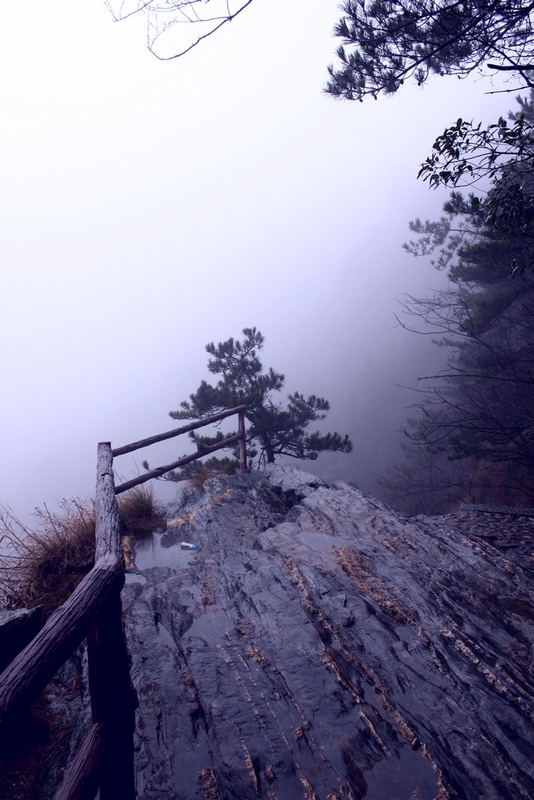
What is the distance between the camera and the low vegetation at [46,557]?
3.30 metres

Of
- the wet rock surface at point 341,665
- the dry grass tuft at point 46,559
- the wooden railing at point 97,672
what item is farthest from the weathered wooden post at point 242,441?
the wooden railing at point 97,672

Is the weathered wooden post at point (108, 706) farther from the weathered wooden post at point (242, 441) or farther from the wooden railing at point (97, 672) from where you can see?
the weathered wooden post at point (242, 441)

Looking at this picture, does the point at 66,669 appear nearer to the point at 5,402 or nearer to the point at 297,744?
the point at 297,744

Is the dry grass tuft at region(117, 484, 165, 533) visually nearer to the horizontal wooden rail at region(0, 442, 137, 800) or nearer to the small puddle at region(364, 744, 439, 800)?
the horizontal wooden rail at region(0, 442, 137, 800)

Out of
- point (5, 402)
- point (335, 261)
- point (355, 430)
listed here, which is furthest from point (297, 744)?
point (5, 402)

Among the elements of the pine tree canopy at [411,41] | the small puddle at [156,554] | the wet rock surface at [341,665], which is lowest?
the wet rock surface at [341,665]

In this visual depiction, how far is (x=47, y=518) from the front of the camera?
4.18m

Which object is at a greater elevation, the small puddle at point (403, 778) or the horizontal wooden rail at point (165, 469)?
the horizontal wooden rail at point (165, 469)

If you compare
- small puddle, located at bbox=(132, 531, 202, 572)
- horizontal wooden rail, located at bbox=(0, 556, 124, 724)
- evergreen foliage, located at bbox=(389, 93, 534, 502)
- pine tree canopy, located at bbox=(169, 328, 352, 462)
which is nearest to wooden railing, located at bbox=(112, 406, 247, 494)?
small puddle, located at bbox=(132, 531, 202, 572)

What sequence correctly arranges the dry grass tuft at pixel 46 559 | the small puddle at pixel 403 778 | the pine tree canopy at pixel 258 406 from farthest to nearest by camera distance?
the pine tree canopy at pixel 258 406 < the dry grass tuft at pixel 46 559 < the small puddle at pixel 403 778

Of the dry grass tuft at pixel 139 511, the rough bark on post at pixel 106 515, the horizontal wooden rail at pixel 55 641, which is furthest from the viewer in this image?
the dry grass tuft at pixel 139 511

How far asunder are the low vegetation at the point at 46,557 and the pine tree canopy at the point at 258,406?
18.4ft

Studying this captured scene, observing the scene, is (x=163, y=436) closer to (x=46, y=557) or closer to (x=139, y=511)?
(x=139, y=511)

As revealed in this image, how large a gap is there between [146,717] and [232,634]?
0.80 metres
